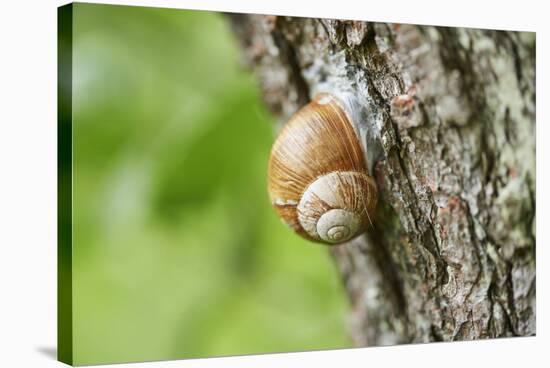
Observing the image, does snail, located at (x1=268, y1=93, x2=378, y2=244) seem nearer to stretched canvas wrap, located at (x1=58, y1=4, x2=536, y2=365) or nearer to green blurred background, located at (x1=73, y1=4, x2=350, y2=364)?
stretched canvas wrap, located at (x1=58, y1=4, x2=536, y2=365)

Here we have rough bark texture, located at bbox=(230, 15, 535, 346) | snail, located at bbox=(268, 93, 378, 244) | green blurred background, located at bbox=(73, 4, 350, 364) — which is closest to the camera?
snail, located at bbox=(268, 93, 378, 244)

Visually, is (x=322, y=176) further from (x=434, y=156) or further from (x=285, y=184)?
(x=434, y=156)

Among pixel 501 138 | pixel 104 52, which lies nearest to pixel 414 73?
pixel 501 138

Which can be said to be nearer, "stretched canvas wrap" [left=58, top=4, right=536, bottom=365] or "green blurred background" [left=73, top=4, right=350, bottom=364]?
"stretched canvas wrap" [left=58, top=4, right=536, bottom=365]

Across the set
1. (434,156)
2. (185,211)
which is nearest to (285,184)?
(434,156)

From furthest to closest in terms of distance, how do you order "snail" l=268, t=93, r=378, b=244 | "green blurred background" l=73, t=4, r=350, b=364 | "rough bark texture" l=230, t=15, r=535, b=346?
"green blurred background" l=73, t=4, r=350, b=364 < "rough bark texture" l=230, t=15, r=535, b=346 < "snail" l=268, t=93, r=378, b=244

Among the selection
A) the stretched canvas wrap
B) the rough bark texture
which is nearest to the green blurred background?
the stretched canvas wrap

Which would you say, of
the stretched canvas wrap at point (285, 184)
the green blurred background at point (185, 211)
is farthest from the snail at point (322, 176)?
the green blurred background at point (185, 211)
